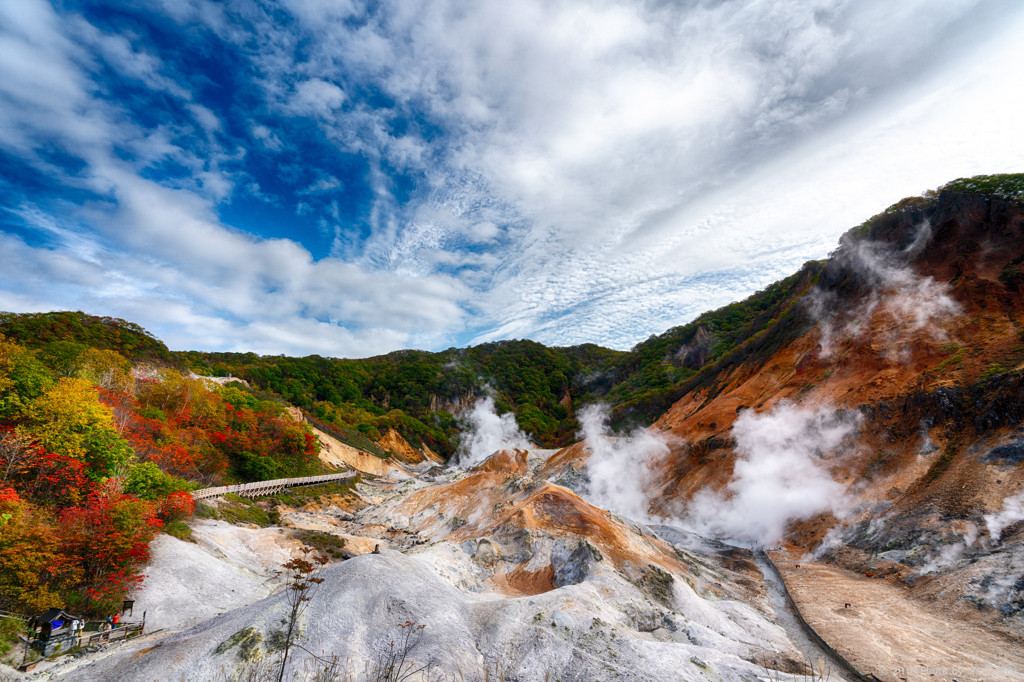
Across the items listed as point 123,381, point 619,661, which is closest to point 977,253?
point 619,661

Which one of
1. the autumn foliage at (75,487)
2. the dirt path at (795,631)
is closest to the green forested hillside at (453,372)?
the autumn foliage at (75,487)

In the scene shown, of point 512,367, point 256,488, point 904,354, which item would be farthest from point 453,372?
point 904,354

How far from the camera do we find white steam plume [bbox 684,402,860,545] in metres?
20.2

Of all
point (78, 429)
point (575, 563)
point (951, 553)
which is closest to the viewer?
point (951, 553)

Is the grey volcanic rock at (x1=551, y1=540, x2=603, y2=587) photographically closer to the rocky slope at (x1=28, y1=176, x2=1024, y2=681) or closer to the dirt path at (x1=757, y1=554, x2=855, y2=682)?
the rocky slope at (x1=28, y1=176, x2=1024, y2=681)

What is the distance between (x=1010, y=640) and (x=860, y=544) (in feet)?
22.3

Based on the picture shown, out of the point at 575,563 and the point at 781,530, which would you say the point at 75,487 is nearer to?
the point at 575,563

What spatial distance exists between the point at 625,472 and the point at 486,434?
4518 centimetres

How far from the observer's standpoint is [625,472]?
34.4 metres

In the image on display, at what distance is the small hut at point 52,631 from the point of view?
29.1 ft

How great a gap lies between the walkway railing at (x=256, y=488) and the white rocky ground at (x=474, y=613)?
16.7ft

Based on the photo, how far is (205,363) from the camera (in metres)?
56.9

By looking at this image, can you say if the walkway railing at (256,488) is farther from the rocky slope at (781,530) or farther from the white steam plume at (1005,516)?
the white steam plume at (1005,516)

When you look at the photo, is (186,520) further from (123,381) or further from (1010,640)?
(1010,640)
